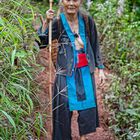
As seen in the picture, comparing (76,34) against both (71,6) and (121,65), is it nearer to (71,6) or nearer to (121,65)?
(71,6)

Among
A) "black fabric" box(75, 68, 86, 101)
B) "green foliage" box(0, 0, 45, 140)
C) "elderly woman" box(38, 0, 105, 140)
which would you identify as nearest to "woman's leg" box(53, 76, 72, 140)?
"elderly woman" box(38, 0, 105, 140)

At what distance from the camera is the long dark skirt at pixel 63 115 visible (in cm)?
361

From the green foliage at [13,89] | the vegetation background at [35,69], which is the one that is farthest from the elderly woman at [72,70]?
the green foliage at [13,89]

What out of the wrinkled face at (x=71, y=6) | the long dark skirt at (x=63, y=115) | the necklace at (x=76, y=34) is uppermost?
the wrinkled face at (x=71, y=6)

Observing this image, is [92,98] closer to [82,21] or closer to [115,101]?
[82,21]

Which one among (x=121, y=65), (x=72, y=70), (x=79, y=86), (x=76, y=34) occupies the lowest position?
(x=121, y=65)

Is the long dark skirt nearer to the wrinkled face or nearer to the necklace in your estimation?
the necklace

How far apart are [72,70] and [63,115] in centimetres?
43

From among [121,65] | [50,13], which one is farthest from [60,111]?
[121,65]

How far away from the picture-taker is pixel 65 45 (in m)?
3.59

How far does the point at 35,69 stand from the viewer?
11.8 ft

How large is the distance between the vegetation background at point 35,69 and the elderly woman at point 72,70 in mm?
208

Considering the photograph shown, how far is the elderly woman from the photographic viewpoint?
357cm

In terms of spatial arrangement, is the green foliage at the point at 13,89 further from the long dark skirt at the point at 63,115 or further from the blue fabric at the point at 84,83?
the blue fabric at the point at 84,83
